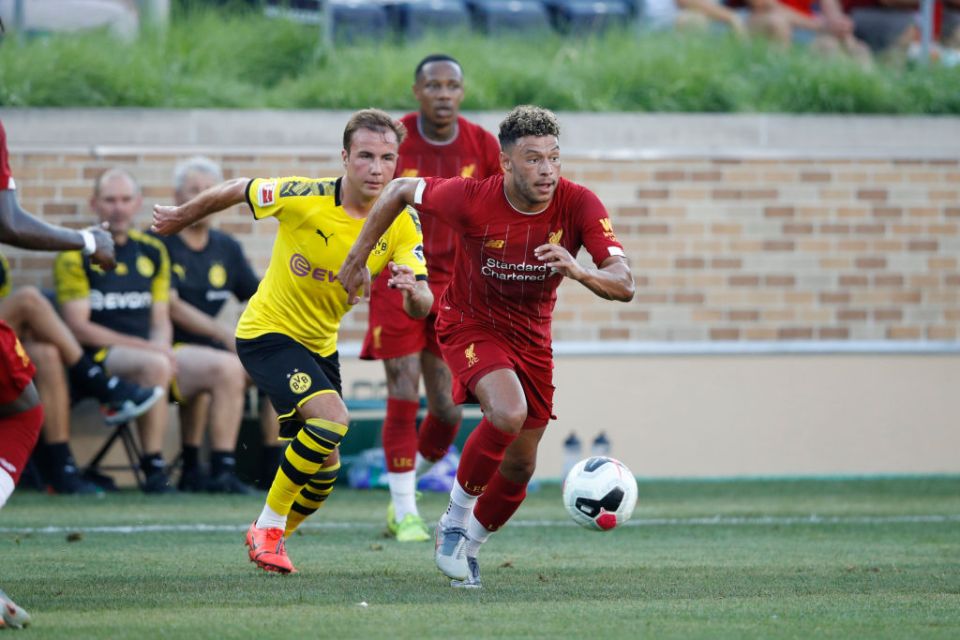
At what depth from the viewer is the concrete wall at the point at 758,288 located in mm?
12609

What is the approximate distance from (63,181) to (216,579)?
619 cm

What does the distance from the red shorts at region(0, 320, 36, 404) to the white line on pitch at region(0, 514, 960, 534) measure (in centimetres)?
334

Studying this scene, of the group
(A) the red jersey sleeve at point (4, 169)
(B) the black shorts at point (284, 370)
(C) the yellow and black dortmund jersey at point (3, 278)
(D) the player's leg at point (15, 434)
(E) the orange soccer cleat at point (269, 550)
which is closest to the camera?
(A) the red jersey sleeve at point (4, 169)

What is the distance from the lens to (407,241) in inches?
283

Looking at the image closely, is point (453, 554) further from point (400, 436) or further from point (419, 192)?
point (400, 436)

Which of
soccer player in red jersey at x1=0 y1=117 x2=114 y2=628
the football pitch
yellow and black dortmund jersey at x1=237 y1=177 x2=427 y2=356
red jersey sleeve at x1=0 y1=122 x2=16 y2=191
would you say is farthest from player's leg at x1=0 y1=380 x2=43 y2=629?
yellow and black dortmund jersey at x1=237 y1=177 x2=427 y2=356

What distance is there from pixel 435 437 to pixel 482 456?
2482mm

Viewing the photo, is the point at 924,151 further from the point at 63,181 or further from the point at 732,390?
the point at 63,181

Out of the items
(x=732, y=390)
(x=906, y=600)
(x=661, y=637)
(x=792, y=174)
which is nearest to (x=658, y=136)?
(x=792, y=174)

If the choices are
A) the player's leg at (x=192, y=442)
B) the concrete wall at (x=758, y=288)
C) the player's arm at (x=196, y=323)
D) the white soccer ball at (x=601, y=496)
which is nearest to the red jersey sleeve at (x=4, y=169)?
the white soccer ball at (x=601, y=496)

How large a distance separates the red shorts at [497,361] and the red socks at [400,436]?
198 centimetres

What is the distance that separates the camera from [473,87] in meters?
13.0

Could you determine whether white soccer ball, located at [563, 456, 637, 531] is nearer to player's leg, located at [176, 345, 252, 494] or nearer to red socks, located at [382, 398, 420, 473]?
red socks, located at [382, 398, 420, 473]

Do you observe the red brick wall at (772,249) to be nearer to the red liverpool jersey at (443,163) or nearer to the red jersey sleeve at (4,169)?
the red liverpool jersey at (443,163)
